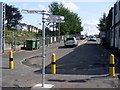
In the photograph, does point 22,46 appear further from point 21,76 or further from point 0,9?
point 21,76

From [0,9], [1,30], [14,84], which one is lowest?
[14,84]

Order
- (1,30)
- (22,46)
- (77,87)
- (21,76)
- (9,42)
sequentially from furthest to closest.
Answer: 1. (22,46)
2. (9,42)
3. (1,30)
4. (21,76)
5. (77,87)

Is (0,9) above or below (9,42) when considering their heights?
above

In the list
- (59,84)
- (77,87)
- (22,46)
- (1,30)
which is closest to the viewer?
(77,87)

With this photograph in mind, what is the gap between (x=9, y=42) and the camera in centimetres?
4100

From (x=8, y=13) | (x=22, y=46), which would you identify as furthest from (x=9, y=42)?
(x=8, y=13)

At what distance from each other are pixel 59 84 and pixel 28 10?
10.1ft

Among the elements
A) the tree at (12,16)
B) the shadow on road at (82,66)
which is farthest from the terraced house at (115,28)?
the tree at (12,16)

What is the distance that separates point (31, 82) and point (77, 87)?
223 centimetres

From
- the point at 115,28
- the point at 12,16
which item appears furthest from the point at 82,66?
the point at 12,16

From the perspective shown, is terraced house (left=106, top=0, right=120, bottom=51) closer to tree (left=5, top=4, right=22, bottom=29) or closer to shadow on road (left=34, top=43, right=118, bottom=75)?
shadow on road (left=34, top=43, right=118, bottom=75)

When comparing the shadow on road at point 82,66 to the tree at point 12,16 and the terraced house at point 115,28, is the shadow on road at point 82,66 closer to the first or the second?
the terraced house at point 115,28

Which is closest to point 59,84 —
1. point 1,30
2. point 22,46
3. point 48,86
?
point 48,86

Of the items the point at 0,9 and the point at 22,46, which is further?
the point at 22,46
